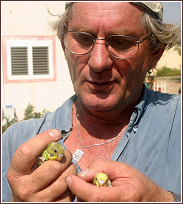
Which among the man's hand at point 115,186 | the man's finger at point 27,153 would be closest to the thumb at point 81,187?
the man's hand at point 115,186

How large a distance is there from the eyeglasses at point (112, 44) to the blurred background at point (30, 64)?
585 cm

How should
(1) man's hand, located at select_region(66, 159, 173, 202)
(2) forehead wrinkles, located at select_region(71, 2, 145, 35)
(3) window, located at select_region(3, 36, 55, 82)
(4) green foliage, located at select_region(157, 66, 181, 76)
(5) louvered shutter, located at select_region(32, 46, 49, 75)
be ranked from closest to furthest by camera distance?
(1) man's hand, located at select_region(66, 159, 173, 202)
(2) forehead wrinkles, located at select_region(71, 2, 145, 35)
(3) window, located at select_region(3, 36, 55, 82)
(5) louvered shutter, located at select_region(32, 46, 49, 75)
(4) green foliage, located at select_region(157, 66, 181, 76)

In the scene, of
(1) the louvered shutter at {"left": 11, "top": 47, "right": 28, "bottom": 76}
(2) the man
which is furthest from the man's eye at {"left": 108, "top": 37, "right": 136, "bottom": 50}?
(1) the louvered shutter at {"left": 11, "top": 47, "right": 28, "bottom": 76}

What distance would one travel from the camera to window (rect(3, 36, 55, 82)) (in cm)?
778

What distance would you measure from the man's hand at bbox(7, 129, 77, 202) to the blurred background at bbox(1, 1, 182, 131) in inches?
255

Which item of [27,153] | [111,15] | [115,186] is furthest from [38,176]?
[111,15]

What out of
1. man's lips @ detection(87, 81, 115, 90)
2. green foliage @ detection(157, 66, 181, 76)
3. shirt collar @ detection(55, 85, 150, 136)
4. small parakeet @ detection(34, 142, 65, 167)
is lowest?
small parakeet @ detection(34, 142, 65, 167)

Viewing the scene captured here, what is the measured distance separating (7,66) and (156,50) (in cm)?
656

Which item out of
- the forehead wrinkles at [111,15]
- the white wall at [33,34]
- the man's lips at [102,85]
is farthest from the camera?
the white wall at [33,34]

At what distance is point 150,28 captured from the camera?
191 cm

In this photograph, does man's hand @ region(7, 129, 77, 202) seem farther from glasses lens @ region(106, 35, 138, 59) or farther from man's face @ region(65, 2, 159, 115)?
glasses lens @ region(106, 35, 138, 59)

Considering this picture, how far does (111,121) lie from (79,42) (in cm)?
70

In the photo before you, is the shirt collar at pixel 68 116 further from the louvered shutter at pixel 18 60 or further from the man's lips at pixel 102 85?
the louvered shutter at pixel 18 60

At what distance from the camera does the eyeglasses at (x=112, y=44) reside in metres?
1.79
